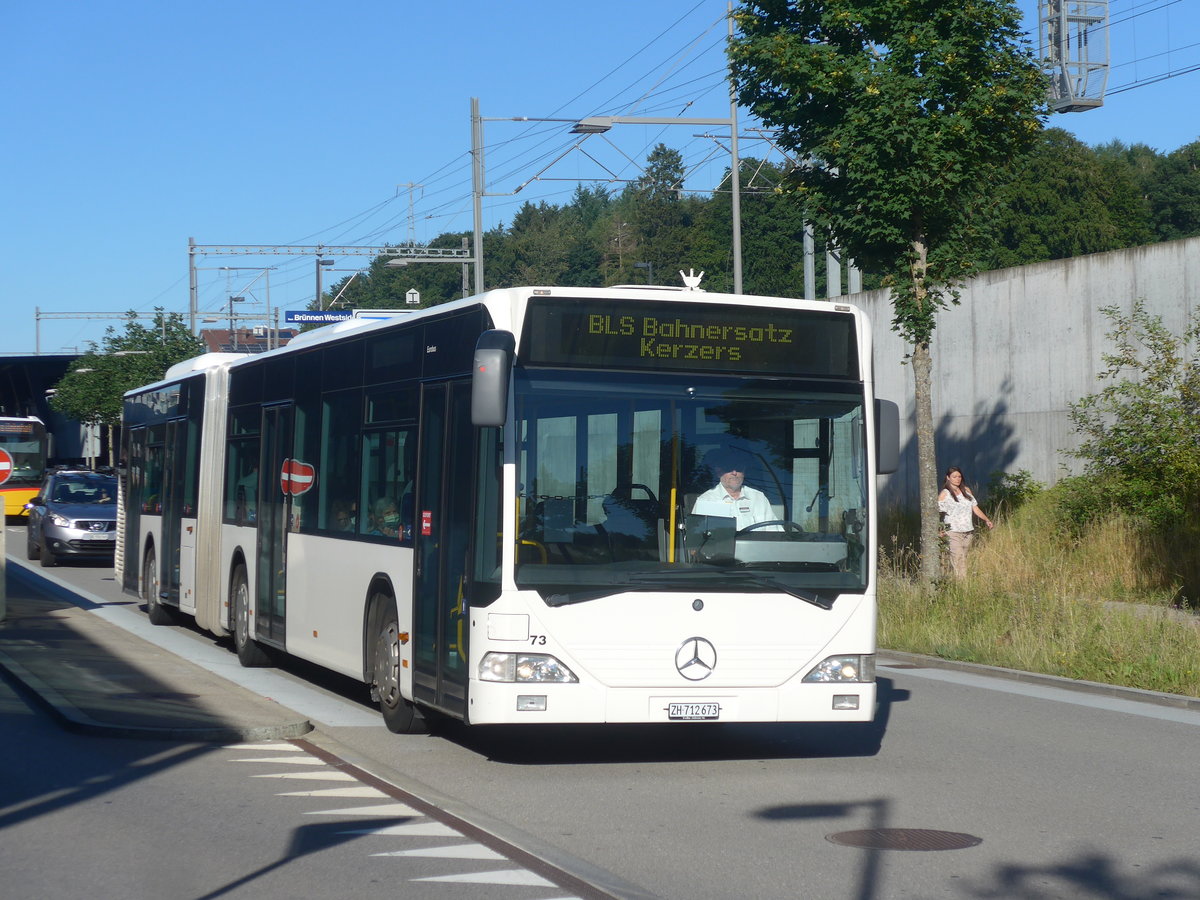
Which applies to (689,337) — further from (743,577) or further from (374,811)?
(374,811)

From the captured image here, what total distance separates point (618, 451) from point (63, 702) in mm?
4897

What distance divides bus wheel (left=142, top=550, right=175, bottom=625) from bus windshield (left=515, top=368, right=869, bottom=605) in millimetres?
11355

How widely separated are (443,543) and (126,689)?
3937 mm

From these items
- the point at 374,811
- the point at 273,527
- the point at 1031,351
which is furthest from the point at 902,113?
the point at 374,811

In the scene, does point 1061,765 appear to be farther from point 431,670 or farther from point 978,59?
point 978,59

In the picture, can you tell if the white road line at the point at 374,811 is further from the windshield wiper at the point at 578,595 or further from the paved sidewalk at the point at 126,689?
the paved sidewalk at the point at 126,689

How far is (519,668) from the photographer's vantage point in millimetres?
9094

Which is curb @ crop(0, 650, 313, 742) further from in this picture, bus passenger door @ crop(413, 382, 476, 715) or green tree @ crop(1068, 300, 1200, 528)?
green tree @ crop(1068, 300, 1200, 528)

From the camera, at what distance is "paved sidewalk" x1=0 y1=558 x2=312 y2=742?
10680mm

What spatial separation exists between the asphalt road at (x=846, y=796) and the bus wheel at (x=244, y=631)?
2.04 metres

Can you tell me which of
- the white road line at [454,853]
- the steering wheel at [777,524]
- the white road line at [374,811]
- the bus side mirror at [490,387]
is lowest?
the white road line at [374,811]

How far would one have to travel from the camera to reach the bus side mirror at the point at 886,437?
9852mm

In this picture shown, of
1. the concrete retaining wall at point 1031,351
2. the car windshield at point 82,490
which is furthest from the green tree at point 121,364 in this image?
the concrete retaining wall at point 1031,351

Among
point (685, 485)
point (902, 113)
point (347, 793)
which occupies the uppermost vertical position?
point (902, 113)
